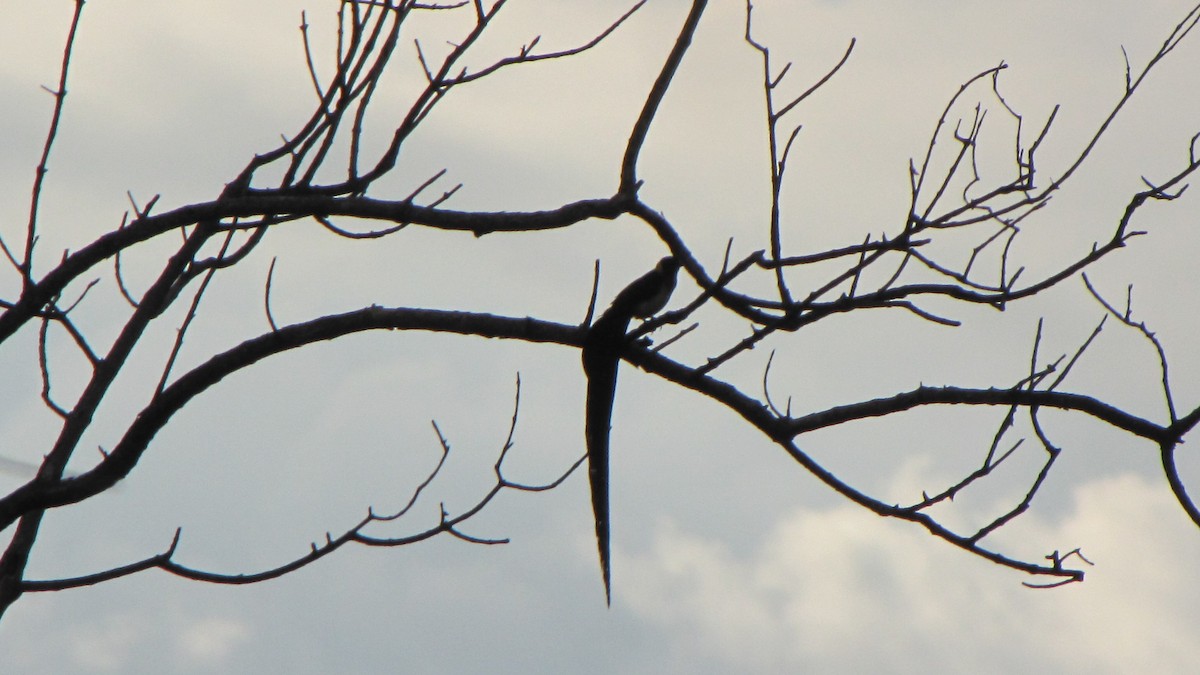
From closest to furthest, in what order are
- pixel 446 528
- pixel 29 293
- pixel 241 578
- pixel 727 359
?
pixel 29 293
pixel 727 359
pixel 241 578
pixel 446 528

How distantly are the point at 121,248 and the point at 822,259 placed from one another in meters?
2.52

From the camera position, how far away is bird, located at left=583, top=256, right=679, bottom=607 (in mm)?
4438

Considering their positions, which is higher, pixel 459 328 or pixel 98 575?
pixel 459 328

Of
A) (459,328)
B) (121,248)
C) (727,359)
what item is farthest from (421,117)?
(727,359)

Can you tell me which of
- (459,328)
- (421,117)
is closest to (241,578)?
(459,328)

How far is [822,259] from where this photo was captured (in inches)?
165

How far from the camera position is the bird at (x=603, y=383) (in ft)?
14.6

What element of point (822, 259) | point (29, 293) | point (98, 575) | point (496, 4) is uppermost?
point (496, 4)

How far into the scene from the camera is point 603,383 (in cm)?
455

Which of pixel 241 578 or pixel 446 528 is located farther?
pixel 446 528

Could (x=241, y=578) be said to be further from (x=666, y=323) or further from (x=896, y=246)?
(x=896, y=246)

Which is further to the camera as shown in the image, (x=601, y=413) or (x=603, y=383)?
(x=601, y=413)

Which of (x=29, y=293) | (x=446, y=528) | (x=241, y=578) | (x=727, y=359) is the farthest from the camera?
(x=446, y=528)

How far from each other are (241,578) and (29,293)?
4.49ft
